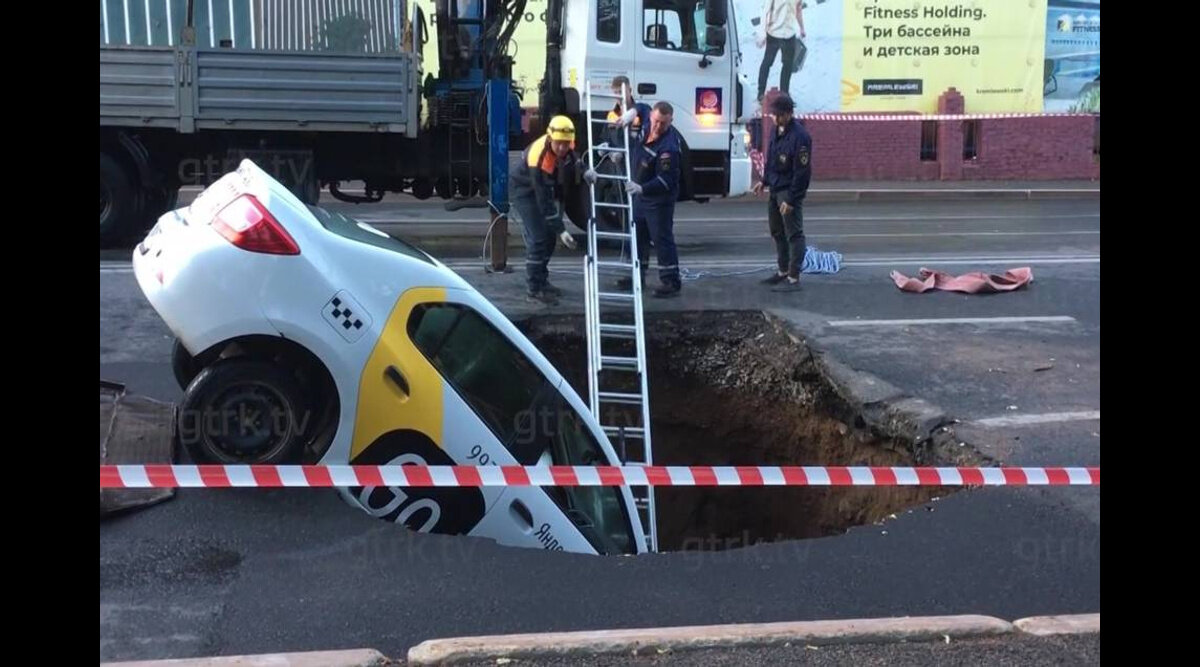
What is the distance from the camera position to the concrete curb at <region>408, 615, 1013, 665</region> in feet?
12.6

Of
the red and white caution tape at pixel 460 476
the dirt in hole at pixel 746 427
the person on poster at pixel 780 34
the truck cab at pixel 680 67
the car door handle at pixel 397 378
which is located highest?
the person on poster at pixel 780 34

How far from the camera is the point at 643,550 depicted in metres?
5.94

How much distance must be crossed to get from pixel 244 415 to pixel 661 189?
6.02 m

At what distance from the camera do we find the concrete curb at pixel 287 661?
374cm

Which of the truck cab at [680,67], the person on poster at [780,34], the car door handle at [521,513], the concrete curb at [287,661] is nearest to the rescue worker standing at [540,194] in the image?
the truck cab at [680,67]

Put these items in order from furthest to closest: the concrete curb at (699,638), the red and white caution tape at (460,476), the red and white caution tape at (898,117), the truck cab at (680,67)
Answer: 1. the red and white caution tape at (898,117)
2. the truck cab at (680,67)
3. the red and white caution tape at (460,476)
4. the concrete curb at (699,638)

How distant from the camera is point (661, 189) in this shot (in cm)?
1056

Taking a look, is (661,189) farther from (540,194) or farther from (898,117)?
(898,117)

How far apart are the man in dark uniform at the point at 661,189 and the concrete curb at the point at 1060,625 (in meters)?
6.55

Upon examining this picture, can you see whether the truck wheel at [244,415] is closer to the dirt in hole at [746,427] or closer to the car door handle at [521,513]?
the car door handle at [521,513]

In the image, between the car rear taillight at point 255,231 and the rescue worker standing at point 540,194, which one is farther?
the rescue worker standing at point 540,194

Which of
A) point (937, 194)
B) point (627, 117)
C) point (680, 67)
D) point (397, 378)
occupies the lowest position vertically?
point (397, 378)

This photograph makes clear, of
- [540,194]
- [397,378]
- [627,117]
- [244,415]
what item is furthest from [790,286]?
[244,415]

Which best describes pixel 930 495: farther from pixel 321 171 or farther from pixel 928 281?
pixel 321 171
